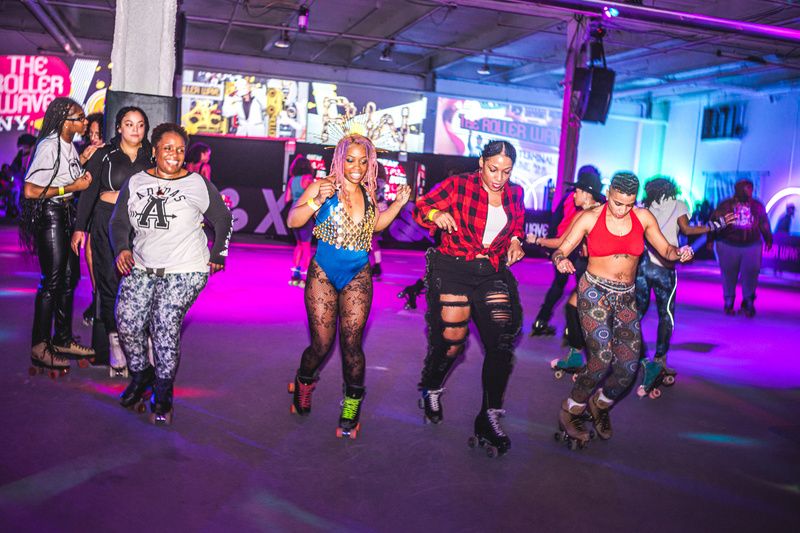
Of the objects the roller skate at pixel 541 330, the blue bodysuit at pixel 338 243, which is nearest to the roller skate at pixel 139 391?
the blue bodysuit at pixel 338 243

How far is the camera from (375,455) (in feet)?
13.4

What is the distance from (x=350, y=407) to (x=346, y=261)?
848mm

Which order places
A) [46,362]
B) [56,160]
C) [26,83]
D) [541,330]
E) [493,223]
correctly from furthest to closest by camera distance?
[26,83], [541,330], [46,362], [56,160], [493,223]

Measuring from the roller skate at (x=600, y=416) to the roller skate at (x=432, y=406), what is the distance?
93 cm

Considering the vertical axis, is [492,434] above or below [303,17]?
below

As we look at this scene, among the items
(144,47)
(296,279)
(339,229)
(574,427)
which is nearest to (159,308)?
(339,229)

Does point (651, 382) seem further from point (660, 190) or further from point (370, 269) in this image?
Result: point (370, 269)

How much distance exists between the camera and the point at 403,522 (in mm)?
3262

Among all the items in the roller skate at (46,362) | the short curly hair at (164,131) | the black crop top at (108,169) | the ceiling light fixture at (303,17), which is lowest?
the roller skate at (46,362)

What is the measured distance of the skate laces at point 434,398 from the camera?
4.68 metres

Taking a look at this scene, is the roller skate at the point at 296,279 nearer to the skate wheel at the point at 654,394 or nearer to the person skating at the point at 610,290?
the skate wheel at the point at 654,394

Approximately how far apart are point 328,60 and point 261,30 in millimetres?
2530

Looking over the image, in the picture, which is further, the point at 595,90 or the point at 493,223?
the point at 595,90

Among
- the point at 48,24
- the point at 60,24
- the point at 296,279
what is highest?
the point at 60,24
